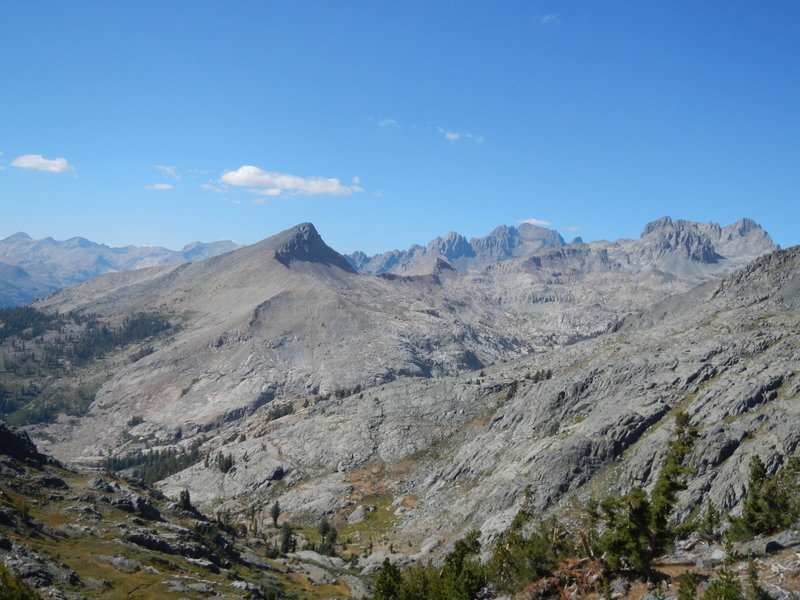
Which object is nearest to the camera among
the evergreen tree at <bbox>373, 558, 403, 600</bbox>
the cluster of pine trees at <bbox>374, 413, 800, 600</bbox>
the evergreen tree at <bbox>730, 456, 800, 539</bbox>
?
the cluster of pine trees at <bbox>374, 413, 800, 600</bbox>

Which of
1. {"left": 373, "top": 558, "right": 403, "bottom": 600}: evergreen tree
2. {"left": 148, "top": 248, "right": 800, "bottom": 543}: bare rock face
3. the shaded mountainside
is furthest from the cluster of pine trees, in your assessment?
the shaded mountainside

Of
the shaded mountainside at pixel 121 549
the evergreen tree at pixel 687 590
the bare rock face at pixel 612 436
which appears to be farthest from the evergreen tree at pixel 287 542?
the evergreen tree at pixel 687 590

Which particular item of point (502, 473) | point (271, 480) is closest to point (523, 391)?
point (502, 473)

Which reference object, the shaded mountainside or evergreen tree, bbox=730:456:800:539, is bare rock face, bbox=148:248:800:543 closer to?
evergreen tree, bbox=730:456:800:539

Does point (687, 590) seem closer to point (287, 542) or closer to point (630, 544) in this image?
point (630, 544)

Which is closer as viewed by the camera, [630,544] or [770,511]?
[630,544]

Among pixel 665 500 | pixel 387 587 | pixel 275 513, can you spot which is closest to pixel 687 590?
pixel 665 500

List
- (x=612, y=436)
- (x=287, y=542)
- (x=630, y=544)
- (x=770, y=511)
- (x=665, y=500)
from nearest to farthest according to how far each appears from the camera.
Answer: (x=630, y=544)
(x=665, y=500)
(x=770, y=511)
(x=612, y=436)
(x=287, y=542)

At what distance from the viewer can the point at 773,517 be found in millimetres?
58688

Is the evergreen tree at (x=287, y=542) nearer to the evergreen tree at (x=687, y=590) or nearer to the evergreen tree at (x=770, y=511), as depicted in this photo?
the evergreen tree at (x=770, y=511)

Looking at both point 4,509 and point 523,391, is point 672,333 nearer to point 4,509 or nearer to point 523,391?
point 523,391

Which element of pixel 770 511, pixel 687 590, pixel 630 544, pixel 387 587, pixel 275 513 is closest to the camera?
pixel 687 590

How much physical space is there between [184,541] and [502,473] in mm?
73854

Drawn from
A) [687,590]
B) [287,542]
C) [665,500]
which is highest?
[665,500]
